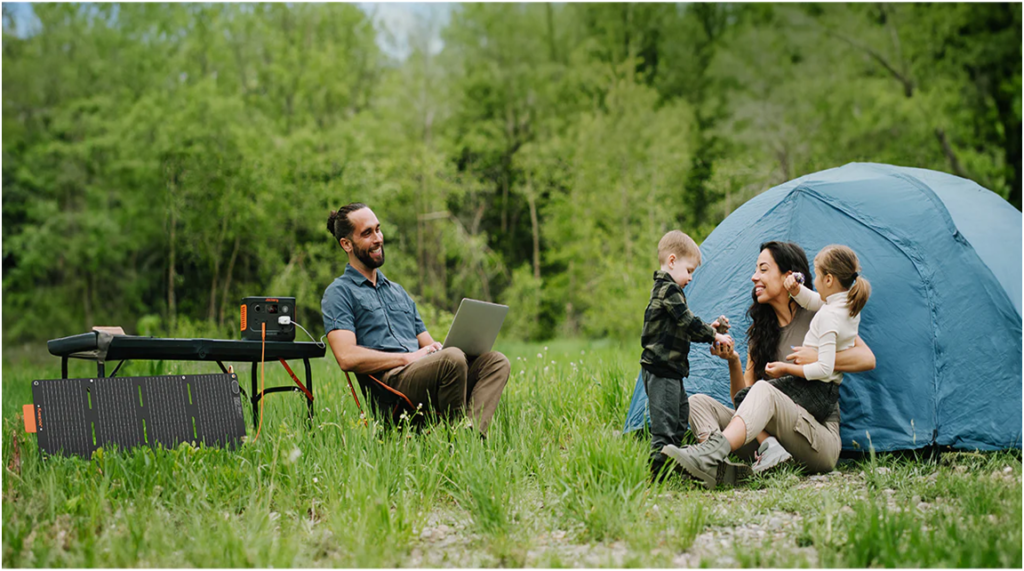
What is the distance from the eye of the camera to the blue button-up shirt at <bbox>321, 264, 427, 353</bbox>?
13.7 feet

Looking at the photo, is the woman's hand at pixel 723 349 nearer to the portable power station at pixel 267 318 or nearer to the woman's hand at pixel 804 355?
the woman's hand at pixel 804 355

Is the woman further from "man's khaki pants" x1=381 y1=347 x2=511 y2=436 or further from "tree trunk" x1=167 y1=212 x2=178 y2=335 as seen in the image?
"tree trunk" x1=167 y1=212 x2=178 y2=335

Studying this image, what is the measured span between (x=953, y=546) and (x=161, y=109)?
1710 centimetres

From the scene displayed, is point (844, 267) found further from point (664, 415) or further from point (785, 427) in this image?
point (664, 415)

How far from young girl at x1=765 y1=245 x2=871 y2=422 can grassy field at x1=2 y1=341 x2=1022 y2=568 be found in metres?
0.40

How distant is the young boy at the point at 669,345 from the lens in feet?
12.4

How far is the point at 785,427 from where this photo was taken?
3.77m

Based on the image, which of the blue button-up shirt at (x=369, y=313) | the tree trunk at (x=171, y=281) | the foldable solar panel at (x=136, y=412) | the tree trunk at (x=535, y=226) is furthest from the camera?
the tree trunk at (x=535, y=226)

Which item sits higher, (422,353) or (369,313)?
(369,313)

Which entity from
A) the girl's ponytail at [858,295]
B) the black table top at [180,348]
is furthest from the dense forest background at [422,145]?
the girl's ponytail at [858,295]

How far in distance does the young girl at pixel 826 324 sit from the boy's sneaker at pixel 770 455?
0.88 feet

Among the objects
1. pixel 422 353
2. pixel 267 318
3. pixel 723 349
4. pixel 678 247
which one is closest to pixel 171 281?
pixel 267 318

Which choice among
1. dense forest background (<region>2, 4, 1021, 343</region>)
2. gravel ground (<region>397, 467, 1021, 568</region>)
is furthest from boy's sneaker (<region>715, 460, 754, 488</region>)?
dense forest background (<region>2, 4, 1021, 343</region>)

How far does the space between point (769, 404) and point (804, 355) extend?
0.30 meters
